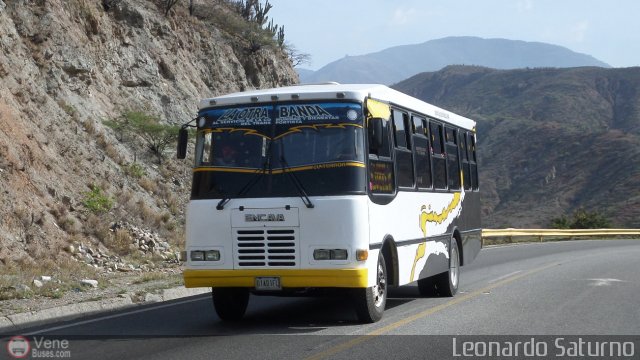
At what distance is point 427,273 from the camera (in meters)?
13.7

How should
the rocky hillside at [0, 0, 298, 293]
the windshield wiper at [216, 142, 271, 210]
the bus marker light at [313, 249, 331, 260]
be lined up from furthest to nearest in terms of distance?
1. the rocky hillside at [0, 0, 298, 293]
2. the windshield wiper at [216, 142, 271, 210]
3. the bus marker light at [313, 249, 331, 260]

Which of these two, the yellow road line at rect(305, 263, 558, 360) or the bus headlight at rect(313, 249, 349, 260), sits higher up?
the bus headlight at rect(313, 249, 349, 260)

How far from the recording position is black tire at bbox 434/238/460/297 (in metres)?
15.1

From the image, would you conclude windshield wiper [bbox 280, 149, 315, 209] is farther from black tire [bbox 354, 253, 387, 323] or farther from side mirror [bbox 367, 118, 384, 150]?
black tire [bbox 354, 253, 387, 323]

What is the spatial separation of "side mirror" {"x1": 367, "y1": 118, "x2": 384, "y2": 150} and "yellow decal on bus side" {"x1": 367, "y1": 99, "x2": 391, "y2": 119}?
0.58 ft

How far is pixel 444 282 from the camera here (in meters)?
15.1

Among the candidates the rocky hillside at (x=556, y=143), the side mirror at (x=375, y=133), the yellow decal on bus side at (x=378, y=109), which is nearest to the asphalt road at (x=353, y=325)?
the side mirror at (x=375, y=133)

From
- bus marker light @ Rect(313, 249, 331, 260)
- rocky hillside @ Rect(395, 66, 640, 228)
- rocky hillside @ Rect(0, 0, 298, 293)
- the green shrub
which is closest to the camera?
bus marker light @ Rect(313, 249, 331, 260)

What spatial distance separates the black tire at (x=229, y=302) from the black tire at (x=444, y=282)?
408cm

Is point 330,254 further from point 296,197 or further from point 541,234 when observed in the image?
point 541,234

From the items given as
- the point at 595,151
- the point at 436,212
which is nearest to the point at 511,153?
the point at 595,151

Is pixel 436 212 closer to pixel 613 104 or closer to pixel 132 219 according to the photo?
pixel 132 219

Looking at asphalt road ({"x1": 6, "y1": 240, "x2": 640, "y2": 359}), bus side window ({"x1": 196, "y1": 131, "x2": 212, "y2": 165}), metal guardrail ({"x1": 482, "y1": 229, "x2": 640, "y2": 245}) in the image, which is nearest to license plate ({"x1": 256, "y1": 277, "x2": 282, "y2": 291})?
asphalt road ({"x1": 6, "y1": 240, "x2": 640, "y2": 359})

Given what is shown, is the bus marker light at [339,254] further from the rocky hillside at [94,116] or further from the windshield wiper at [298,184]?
the rocky hillside at [94,116]
